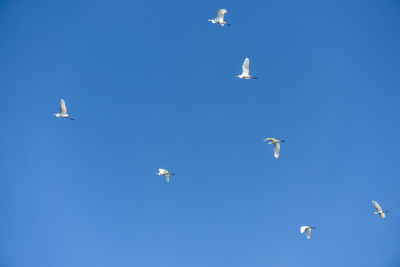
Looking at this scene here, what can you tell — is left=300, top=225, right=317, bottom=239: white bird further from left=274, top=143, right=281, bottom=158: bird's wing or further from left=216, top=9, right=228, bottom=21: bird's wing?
left=216, top=9, right=228, bottom=21: bird's wing

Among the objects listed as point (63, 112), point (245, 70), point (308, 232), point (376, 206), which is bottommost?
point (308, 232)

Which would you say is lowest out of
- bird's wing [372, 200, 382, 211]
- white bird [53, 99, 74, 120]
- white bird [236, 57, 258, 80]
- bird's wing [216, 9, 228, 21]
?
bird's wing [372, 200, 382, 211]

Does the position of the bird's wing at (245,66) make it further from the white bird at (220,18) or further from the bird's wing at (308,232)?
the bird's wing at (308,232)

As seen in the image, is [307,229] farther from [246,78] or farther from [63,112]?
[63,112]

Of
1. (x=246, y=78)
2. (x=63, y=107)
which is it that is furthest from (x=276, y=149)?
(x=63, y=107)

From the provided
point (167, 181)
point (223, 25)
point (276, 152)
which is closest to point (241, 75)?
point (223, 25)

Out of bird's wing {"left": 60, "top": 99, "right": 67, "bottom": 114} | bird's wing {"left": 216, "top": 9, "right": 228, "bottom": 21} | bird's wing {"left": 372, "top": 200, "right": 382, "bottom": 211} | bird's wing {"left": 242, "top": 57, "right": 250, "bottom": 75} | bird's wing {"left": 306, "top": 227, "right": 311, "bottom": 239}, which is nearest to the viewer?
bird's wing {"left": 216, "top": 9, "right": 228, "bottom": 21}

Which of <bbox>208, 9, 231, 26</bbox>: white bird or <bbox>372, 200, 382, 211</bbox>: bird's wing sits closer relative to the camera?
<bbox>208, 9, 231, 26</bbox>: white bird

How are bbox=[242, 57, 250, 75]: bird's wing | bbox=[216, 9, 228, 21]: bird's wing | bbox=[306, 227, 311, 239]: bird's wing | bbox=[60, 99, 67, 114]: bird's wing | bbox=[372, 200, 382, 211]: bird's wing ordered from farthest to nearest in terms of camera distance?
bbox=[372, 200, 382, 211]: bird's wing, bbox=[306, 227, 311, 239]: bird's wing, bbox=[60, 99, 67, 114]: bird's wing, bbox=[242, 57, 250, 75]: bird's wing, bbox=[216, 9, 228, 21]: bird's wing

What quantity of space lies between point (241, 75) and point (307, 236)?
21923 millimetres

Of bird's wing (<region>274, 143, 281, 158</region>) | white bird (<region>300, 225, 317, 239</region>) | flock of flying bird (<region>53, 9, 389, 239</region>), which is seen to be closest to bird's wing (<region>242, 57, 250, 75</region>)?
flock of flying bird (<region>53, 9, 389, 239</region>)

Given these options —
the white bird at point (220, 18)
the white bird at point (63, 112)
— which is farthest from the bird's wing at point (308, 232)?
the white bird at point (63, 112)

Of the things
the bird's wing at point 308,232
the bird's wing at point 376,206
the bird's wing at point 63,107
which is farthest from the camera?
the bird's wing at point 376,206

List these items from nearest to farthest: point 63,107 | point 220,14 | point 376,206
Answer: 1. point 220,14
2. point 63,107
3. point 376,206
